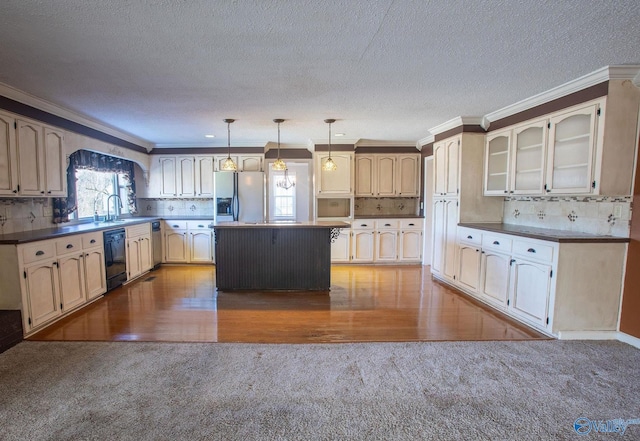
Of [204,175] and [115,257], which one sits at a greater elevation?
[204,175]

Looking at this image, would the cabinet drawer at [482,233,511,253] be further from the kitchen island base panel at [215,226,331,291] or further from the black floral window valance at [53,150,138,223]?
the black floral window valance at [53,150,138,223]

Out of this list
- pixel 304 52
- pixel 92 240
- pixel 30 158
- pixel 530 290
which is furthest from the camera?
pixel 92 240

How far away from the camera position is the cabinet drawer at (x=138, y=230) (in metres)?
4.56

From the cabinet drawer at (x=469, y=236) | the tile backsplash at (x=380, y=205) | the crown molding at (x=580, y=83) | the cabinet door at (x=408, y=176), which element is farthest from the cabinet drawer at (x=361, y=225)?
the crown molding at (x=580, y=83)

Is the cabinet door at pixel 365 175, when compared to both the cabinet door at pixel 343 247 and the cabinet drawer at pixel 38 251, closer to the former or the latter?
the cabinet door at pixel 343 247

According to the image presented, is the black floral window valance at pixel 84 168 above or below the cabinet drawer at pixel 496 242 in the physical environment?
above

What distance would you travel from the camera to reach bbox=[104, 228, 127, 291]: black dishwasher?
3984 mm

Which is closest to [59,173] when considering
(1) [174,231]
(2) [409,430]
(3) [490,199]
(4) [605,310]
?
(1) [174,231]

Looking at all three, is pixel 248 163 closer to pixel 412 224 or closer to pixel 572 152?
pixel 412 224

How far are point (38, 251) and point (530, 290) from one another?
188 inches

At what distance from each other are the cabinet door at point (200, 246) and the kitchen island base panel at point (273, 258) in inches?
65.0

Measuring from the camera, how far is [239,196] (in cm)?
557

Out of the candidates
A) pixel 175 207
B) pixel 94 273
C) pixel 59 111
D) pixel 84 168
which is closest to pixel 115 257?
pixel 94 273

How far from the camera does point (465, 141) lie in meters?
4.08
